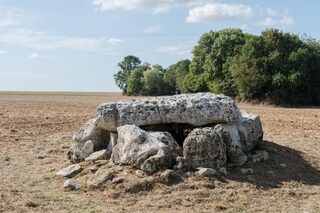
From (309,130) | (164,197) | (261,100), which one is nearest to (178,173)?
(164,197)

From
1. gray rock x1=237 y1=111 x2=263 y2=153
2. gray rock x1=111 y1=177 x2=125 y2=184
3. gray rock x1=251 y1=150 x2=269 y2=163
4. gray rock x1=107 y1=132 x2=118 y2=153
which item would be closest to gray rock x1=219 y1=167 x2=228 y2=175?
gray rock x1=251 y1=150 x2=269 y2=163

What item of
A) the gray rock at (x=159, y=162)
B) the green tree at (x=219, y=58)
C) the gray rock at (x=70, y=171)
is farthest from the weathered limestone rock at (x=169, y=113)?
the green tree at (x=219, y=58)

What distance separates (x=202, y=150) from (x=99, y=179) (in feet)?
6.93

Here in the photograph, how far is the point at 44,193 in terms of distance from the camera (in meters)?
8.80

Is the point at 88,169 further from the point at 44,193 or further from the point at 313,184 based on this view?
the point at 313,184

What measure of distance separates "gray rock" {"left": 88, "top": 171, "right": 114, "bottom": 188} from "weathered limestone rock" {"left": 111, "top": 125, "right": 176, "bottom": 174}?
0.56m

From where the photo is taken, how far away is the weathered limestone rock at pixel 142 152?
9305 millimetres

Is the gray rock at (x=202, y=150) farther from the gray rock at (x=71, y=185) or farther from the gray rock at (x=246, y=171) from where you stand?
the gray rock at (x=71, y=185)

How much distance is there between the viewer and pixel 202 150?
384 inches

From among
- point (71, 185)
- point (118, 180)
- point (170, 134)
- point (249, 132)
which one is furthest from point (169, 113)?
point (71, 185)

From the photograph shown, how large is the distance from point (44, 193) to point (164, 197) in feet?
7.13

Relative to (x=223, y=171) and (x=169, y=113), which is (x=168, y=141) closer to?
(x=169, y=113)

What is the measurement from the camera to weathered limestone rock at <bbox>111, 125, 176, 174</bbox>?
930 cm

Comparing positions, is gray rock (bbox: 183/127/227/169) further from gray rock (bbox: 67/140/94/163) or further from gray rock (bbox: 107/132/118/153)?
gray rock (bbox: 67/140/94/163)
